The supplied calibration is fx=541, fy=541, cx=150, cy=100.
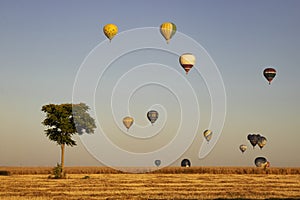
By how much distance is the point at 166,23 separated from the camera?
82562 mm

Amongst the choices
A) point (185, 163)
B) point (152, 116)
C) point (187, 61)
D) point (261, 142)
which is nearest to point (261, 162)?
point (261, 142)

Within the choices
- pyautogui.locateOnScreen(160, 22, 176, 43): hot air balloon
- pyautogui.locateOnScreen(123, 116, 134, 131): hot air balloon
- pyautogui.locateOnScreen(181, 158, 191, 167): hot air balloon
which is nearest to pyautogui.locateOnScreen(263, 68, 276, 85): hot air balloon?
pyautogui.locateOnScreen(160, 22, 176, 43): hot air balloon

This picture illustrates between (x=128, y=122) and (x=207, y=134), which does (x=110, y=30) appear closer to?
(x=128, y=122)

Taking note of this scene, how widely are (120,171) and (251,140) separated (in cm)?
3690

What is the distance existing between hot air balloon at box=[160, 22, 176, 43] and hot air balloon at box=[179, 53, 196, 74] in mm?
6336

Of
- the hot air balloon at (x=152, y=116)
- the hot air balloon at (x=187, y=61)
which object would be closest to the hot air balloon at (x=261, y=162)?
the hot air balloon at (x=152, y=116)

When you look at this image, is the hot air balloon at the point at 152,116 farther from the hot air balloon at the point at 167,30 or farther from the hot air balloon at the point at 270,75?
the hot air balloon at the point at 167,30

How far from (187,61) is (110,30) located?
14.3 metres

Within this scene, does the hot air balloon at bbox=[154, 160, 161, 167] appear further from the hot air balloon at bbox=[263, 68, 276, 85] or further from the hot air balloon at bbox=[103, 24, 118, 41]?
the hot air balloon at bbox=[103, 24, 118, 41]

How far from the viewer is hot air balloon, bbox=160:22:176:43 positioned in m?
81.4

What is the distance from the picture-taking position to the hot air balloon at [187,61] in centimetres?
8575

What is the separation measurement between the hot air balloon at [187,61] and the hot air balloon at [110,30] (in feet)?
42.1

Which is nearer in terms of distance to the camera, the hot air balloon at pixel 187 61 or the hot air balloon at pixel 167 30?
the hot air balloon at pixel 167 30

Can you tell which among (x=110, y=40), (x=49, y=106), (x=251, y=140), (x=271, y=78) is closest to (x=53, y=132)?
(x=49, y=106)
